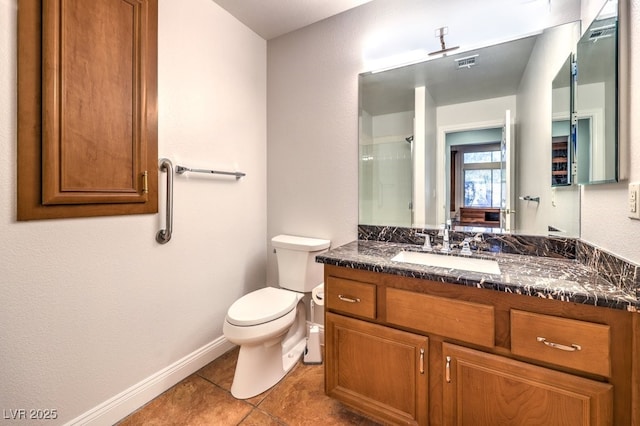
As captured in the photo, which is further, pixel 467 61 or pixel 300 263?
pixel 300 263

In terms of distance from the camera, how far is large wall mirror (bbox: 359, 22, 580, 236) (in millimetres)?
1422

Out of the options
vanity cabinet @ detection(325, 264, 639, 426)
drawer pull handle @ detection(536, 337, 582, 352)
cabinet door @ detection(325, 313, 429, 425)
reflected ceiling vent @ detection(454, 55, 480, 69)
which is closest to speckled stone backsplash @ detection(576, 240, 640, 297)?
vanity cabinet @ detection(325, 264, 639, 426)

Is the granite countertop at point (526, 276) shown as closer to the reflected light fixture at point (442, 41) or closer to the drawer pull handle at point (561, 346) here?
the drawer pull handle at point (561, 346)

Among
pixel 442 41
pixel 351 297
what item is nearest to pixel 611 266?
pixel 351 297

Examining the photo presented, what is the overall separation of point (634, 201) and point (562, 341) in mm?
507

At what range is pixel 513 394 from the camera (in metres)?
0.98

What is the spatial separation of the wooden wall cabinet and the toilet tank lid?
85 centimetres

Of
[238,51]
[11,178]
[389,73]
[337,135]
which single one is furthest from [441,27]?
[11,178]

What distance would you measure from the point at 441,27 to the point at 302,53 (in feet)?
3.28

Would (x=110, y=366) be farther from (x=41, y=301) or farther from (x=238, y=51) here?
(x=238, y=51)

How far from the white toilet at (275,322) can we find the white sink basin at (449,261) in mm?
631

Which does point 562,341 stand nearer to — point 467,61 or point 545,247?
point 545,247

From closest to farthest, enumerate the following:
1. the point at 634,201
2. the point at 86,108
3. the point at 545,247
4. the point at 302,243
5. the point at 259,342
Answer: the point at 634,201
the point at 86,108
the point at 545,247
the point at 259,342
the point at 302,243

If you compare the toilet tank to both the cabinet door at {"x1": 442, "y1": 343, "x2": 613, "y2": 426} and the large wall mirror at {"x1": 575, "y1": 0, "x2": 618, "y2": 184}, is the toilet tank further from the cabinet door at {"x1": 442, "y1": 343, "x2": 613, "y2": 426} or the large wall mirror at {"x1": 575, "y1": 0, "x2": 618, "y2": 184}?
the large wall mirror at {"x1": 575, "y1": 0, "x2": 618, "y2": 184}
